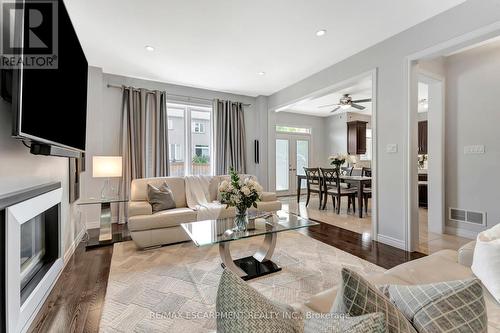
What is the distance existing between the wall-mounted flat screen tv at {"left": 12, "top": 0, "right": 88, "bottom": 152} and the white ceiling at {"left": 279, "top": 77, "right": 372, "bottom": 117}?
147 inches

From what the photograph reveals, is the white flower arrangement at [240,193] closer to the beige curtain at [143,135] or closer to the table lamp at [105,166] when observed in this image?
the table lamp at [105,166]

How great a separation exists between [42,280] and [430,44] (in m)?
4.48

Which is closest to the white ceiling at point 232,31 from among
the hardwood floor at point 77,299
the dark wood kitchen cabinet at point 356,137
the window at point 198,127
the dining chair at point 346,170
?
the window at point 198,127

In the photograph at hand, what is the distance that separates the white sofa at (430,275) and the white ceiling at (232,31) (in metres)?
2.44

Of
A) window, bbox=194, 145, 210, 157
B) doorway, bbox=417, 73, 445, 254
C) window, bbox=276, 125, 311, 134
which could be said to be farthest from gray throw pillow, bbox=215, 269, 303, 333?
window, bbox=276, 125, 311, 134

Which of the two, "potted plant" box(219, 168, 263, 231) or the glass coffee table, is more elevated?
"potted plant" box(219, 168, 263, 231)

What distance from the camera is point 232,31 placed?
113 inches

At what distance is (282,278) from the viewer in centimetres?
220

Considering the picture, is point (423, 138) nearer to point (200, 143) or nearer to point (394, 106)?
point (394, 106)

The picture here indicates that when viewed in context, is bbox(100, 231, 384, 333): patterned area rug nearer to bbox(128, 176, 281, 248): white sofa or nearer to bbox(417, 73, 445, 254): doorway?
bbox(128, 176, 281, 248): white sofa

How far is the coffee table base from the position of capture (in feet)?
7.31

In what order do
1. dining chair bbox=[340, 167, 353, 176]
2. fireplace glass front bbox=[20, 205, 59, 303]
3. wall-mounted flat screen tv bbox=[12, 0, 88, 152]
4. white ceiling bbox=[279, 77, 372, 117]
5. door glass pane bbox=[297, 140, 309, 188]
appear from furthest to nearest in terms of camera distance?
door glass pane bbox=[297, 140, 309, 188] < dining chair bbox=[340, 167, 353, 176] < white ceiling bbox=[279, 77, 372, 117] < fireplace glass front bbox=[20, 205, 59, 303] < wall-mounted flat screen tv bbox=[12, 0, 88, 152]

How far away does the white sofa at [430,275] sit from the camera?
3.13 ft

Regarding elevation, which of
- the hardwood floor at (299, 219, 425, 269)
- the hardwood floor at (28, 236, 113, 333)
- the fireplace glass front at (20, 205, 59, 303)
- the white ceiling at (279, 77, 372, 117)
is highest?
the white ceiling at (279, 77, 372, 117)
